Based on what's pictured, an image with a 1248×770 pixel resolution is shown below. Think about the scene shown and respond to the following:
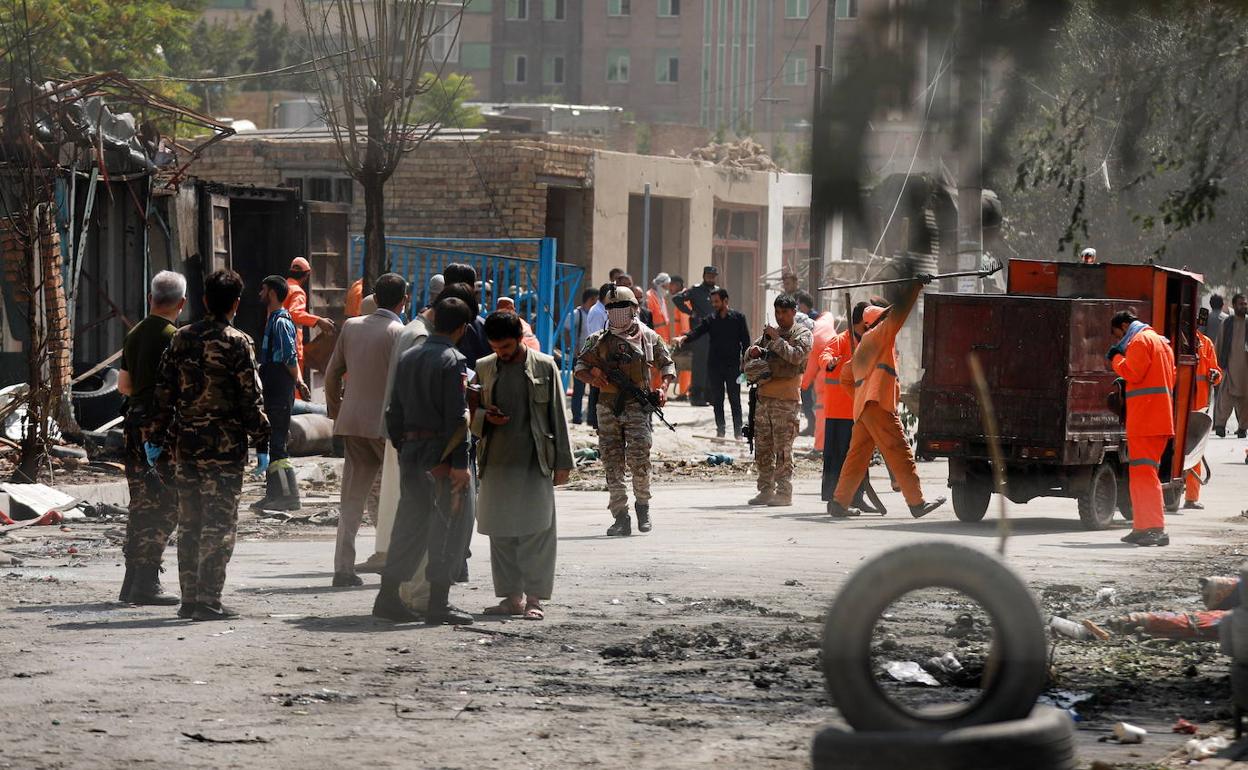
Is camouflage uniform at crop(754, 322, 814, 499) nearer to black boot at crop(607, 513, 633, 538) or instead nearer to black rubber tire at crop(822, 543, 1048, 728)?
black boot at crop(607, 513, 633, 538)

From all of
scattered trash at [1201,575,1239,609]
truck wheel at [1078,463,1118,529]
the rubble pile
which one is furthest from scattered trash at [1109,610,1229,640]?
the rubble pile

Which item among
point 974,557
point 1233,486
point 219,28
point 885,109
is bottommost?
point 1233,486

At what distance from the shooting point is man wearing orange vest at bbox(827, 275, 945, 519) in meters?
14.3

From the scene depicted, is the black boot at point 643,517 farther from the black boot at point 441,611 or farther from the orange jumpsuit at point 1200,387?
the orange jumpsuit at point 1200,387

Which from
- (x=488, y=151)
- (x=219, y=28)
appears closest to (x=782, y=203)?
(x=488, y=151)

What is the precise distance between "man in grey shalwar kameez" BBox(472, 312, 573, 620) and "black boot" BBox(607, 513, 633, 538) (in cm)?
337

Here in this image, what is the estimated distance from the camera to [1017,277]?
52.2 ft

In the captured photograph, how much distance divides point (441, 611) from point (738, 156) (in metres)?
30.3

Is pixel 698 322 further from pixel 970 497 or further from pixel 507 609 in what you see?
pixel 507 609

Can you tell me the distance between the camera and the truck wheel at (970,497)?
1447 cm

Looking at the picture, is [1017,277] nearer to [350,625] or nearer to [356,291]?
[356,291]

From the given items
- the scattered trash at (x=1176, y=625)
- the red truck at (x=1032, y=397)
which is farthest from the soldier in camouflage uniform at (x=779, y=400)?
the scattered trash at (x=1176, y=625)

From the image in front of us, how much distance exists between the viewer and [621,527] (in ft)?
43.0

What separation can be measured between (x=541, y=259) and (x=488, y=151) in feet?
20.0
